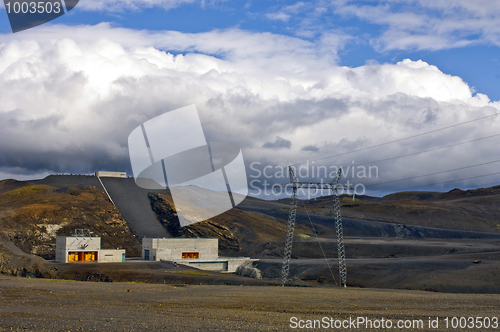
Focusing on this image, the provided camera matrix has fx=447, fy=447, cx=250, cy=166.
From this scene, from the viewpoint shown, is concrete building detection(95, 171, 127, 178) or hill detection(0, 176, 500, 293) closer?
hill detection(0, 176, 500, 293)

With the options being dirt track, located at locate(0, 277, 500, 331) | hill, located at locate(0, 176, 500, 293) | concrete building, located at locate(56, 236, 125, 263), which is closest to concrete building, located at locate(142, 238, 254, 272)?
concrete building, located at locate(56, 236, 125, 263)

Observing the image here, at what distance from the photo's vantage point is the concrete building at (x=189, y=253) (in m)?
81.6

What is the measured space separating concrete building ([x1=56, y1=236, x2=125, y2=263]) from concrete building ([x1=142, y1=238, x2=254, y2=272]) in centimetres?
605

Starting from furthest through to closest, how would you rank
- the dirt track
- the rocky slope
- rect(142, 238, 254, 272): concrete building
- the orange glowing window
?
the rocky slope, the orange glowing window, rect(142, 238, 254, 272): concrete building, the dirt track

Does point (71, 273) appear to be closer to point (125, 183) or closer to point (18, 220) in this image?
point (18, 220)

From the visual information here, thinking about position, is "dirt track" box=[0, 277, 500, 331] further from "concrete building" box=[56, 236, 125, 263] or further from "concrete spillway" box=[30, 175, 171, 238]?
"concrete spillway" box=[30, 175, 171, 238]

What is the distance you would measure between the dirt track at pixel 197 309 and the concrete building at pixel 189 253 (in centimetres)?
4088

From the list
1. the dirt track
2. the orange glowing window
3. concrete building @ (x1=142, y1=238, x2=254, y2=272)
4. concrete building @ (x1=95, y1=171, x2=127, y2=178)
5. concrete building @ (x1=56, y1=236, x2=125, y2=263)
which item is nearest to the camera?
the dirt track

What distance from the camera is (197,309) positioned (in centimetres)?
2986

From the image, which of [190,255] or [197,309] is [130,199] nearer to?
[190,255]

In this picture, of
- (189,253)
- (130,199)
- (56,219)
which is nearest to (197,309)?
(189,253)

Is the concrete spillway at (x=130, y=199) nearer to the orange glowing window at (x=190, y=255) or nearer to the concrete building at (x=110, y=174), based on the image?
the concrete building at (x=110, y=174)

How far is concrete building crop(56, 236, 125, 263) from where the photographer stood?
75125mm

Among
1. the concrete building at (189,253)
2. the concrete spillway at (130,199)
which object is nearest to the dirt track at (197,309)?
the concrete building at (189,253)
